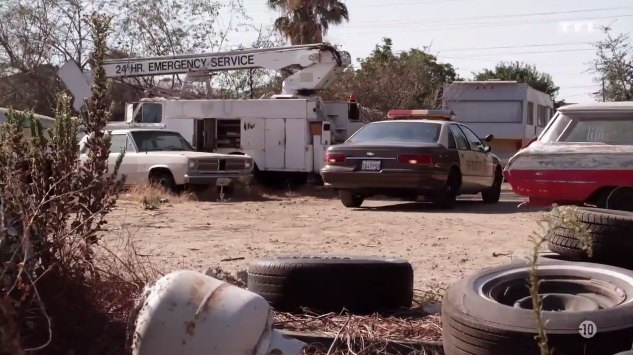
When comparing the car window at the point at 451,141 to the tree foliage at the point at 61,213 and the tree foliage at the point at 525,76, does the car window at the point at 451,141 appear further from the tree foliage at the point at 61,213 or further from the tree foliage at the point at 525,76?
the tree foliage at the point at 525,76

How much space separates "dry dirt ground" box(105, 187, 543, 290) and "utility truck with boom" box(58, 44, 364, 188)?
3.87 m

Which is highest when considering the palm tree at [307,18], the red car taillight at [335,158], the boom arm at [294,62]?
the palm tree at [307,18]

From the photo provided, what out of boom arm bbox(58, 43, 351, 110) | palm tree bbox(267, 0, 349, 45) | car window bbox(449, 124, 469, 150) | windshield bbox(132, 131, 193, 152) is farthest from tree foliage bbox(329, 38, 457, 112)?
car window bbox(449, 124, 469, 150)

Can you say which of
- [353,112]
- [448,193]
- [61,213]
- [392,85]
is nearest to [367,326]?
[61,213]

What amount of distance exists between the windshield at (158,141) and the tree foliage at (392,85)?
48.4 feet

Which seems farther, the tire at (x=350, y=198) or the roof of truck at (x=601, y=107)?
the tire at (x=350, y=198)

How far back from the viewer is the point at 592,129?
9.86 metres

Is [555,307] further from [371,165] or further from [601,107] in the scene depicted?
[371,165]

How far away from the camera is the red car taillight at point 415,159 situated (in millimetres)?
13734

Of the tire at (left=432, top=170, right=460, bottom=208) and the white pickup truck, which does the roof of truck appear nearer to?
the tire at (left=432, top=170, right=460, bottom=208)

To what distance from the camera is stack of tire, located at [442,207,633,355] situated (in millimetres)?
4121

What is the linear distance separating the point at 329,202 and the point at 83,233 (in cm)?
1230

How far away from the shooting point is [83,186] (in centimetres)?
535

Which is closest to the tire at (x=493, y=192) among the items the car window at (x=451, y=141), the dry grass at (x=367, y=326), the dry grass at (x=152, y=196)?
the car window at (x=451, y=141)
